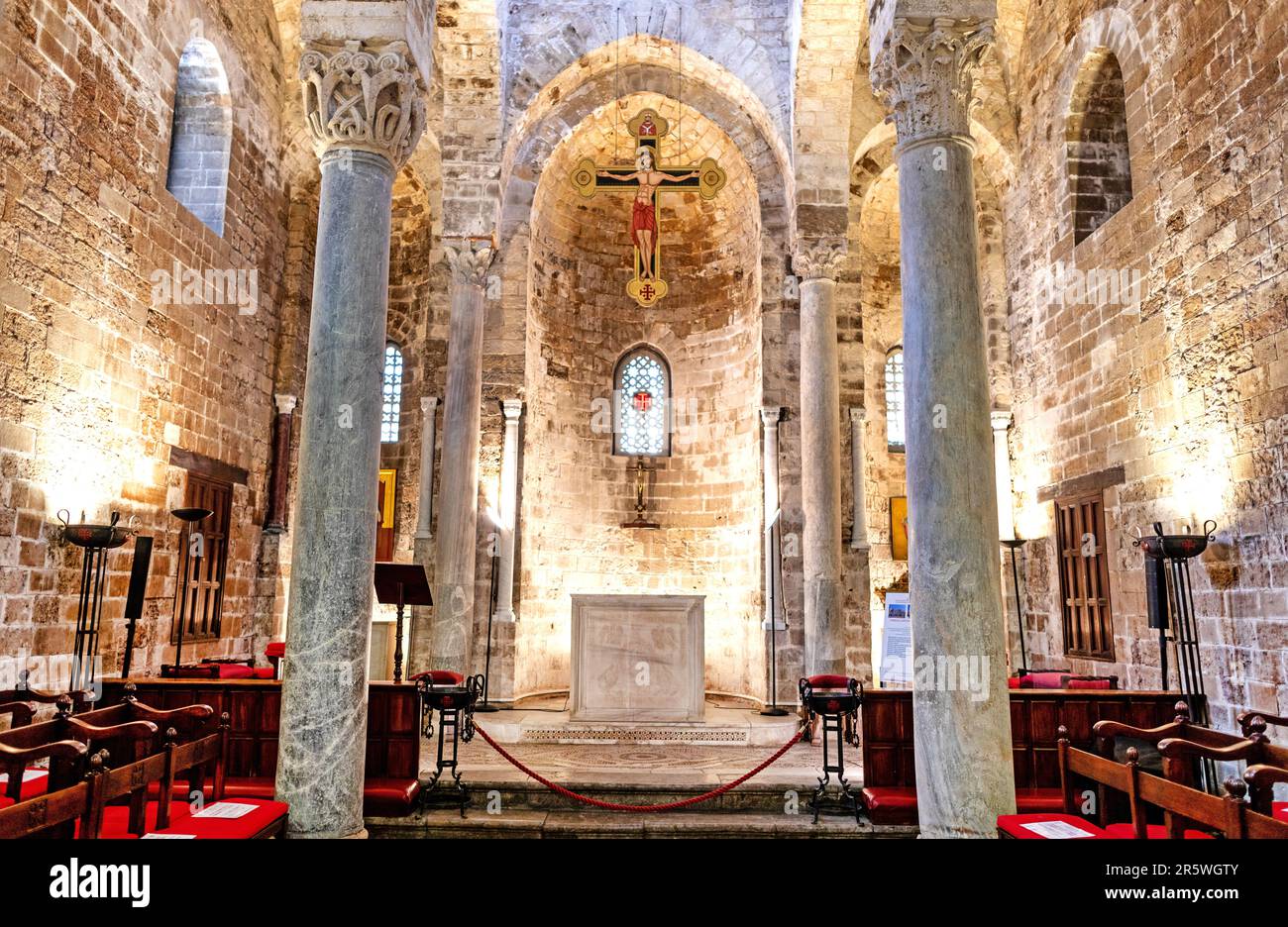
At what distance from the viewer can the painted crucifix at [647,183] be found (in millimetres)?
11195

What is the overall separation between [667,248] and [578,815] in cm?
1105

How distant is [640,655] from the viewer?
9.80m

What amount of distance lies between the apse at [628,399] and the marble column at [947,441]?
7.75m

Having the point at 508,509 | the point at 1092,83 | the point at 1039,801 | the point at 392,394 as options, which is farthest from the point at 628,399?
the point at 1039,801

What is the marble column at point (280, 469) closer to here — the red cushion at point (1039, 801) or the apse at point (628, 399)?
the apse at point (628, 399)

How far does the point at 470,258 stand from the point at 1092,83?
8.02m

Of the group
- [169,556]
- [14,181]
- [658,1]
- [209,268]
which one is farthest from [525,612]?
[658,1]

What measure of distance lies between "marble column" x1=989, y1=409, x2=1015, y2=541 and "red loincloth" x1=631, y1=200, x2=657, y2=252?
5672mm

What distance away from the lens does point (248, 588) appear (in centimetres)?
1173

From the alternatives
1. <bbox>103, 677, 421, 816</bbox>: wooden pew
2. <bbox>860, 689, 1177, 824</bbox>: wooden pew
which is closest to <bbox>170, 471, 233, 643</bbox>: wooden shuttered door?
<bbox>103, 677, 421, 816</bbox>: wooden pew

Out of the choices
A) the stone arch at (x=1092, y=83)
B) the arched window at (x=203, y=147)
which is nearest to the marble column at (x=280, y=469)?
the arched window at (x=203, y=147)

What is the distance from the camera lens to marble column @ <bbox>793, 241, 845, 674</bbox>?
35.7ft

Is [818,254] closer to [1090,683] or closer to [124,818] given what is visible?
[1090,683]
